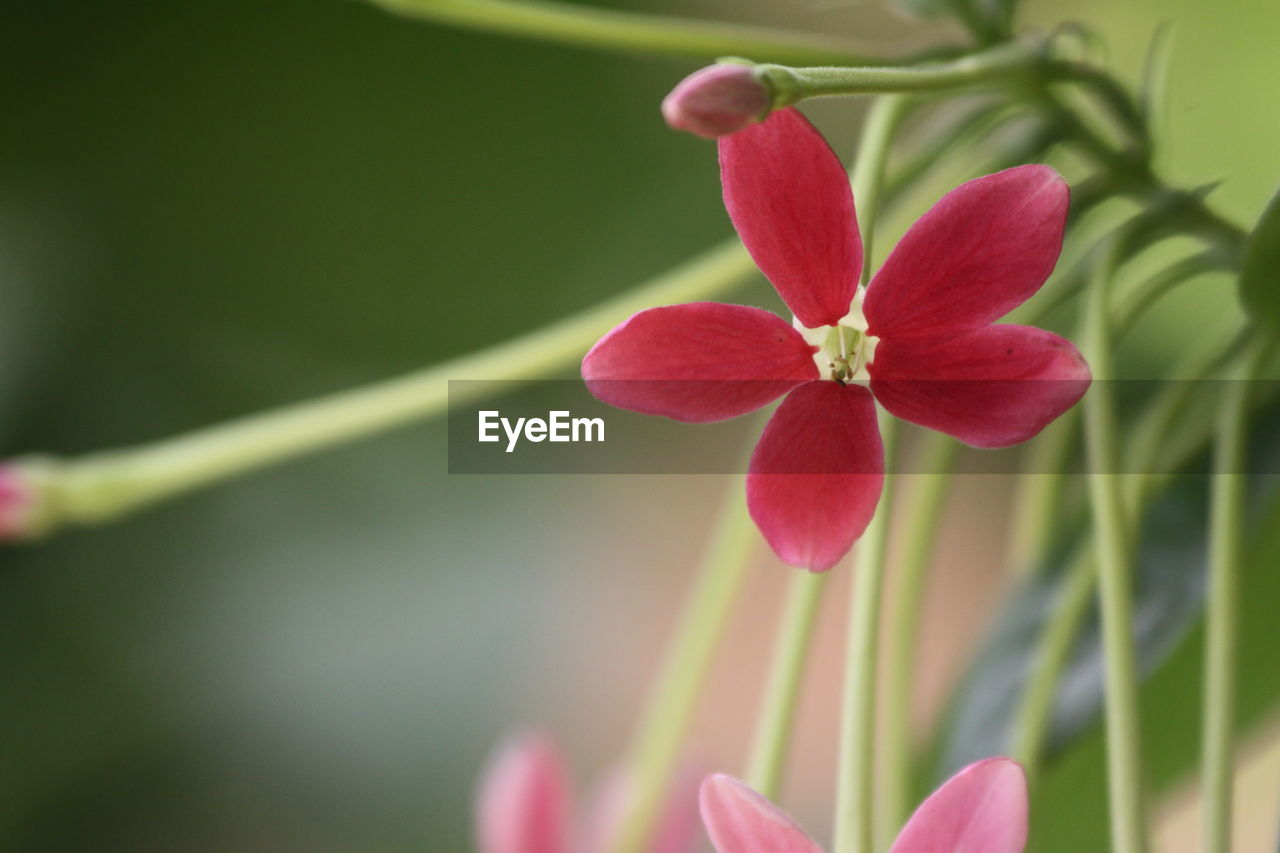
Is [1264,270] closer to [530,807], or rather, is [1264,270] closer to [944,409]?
[944,409]

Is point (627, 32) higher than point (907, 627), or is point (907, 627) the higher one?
point (627, 32)

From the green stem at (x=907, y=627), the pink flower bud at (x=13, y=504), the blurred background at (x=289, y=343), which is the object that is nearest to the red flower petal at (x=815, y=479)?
the green stem at (x=907, y=627)

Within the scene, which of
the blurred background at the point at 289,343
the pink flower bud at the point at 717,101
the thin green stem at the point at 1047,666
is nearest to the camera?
the pink flower bud at the point at 717,101

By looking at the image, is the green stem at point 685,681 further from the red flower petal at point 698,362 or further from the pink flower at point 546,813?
the red flower petal at point 698,362

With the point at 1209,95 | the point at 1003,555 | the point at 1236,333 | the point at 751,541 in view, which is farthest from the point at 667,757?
the point at 1003,555

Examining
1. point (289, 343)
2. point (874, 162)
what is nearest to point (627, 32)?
point (874, 162)

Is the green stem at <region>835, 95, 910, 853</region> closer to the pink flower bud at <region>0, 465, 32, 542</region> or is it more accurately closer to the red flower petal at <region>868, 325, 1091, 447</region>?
the red flower petal at <region>868, 325, 1091, 447</region>

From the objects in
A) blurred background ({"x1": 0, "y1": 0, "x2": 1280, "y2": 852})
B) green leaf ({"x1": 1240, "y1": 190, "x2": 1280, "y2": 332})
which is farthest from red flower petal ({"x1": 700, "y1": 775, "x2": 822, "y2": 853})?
blurred background ({"x1": 0, "y1": 0, "x2": 1280, "y2": 852})
